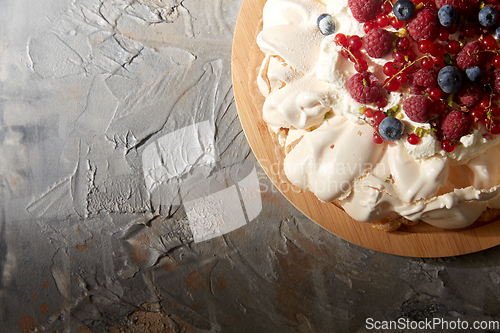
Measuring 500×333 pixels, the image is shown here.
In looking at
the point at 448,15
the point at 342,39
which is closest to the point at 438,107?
the point at 448,15

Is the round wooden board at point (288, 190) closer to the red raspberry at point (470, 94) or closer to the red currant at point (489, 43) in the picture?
the red raspberry at point (470, 94)

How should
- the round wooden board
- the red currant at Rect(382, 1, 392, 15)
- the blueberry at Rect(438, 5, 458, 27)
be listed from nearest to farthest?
the blueberry at Rect(438, 5, 458, 27)
the red currant at Rect(382, 1, 392, 15)
the round wooden board

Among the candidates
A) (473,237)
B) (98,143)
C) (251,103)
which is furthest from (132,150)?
(473,237)

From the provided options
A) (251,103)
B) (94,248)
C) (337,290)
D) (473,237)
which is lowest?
(337,290)

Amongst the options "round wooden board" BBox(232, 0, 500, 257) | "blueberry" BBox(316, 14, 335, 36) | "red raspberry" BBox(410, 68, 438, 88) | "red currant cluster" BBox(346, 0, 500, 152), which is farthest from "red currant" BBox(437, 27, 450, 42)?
"round wooden board" BBox(232, 0, 500, 257)

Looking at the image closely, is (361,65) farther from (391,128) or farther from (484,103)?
(484,103)

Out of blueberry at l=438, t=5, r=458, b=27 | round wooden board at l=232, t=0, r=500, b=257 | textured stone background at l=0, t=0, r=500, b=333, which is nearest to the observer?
blueberry at l=438, t=5, r=458, b=27

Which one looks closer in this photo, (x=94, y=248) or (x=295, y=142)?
(x=295, y=142)

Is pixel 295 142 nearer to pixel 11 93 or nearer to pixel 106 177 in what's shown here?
pixel 106 177

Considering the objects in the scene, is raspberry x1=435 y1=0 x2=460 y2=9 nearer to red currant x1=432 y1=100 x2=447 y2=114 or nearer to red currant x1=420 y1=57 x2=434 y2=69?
red currant x1=420 y1=57 x2=434 y2=69
